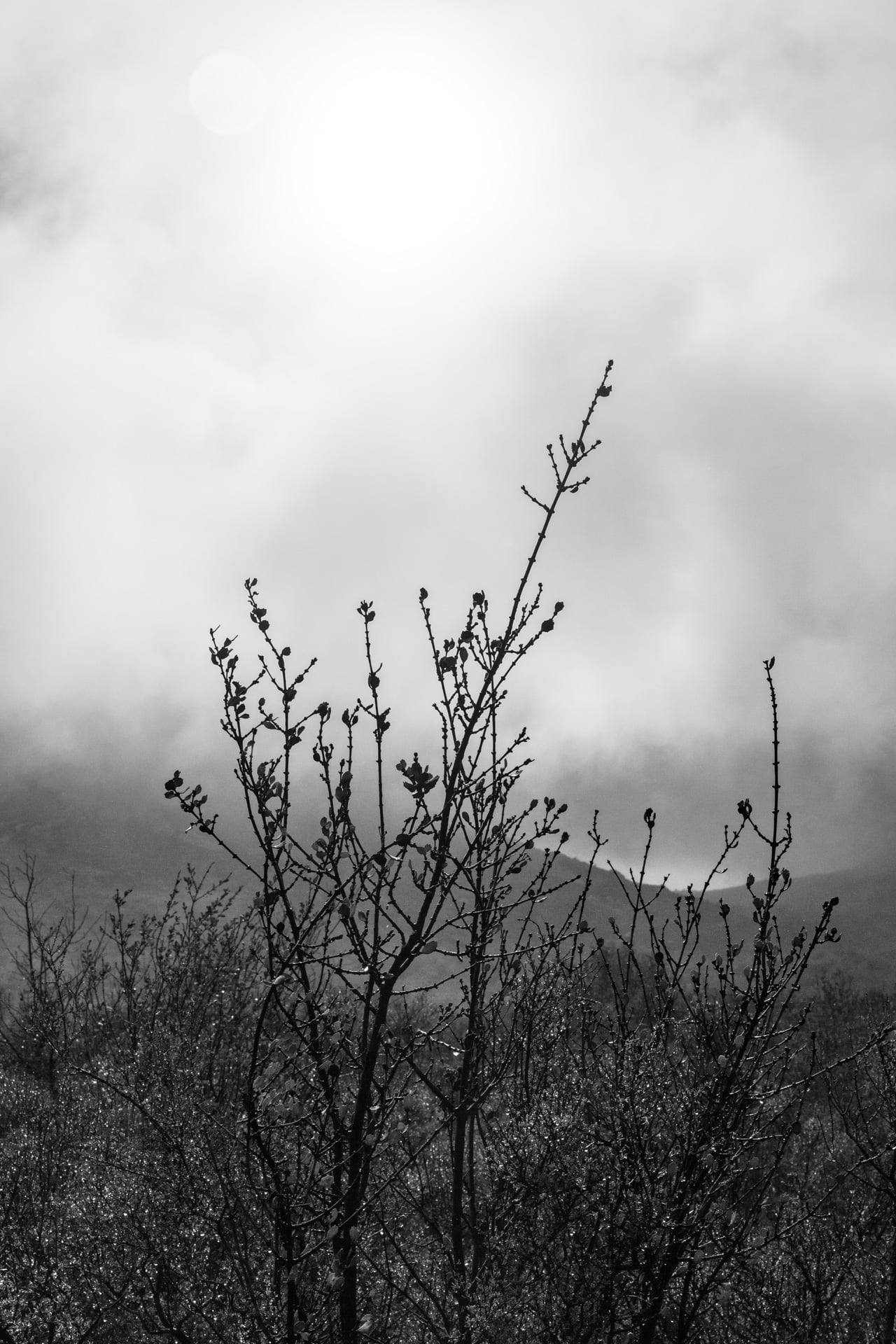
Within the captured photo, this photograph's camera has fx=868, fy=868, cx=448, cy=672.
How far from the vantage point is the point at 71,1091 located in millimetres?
14227

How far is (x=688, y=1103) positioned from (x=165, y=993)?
15.8 m

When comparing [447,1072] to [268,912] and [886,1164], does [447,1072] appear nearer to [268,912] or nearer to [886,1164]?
[268,912]

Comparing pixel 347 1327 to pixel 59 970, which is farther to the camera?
pixel 59 970

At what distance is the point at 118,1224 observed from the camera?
8.51 m

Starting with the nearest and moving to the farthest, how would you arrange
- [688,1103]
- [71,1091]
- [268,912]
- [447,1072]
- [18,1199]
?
[268,912]
[688,1103]
[447,1072]
[18,1199]
[71,1091]

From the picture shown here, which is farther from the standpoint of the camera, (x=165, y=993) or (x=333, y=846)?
(x=165, y=993)

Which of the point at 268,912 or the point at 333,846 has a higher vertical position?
the point at 333,846

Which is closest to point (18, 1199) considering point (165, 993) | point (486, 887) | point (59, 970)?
point (59, 970)

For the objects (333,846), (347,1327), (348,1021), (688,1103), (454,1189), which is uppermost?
(333,846)

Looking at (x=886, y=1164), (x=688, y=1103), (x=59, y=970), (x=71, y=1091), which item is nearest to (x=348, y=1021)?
(x=688, y=1103)

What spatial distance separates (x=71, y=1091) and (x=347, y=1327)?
A: 12.8 metres

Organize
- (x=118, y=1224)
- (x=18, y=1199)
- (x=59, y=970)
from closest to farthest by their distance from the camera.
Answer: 1. (x=118, y=1224)
2. (x=18, y=1199)
3. (x=59, y=970)

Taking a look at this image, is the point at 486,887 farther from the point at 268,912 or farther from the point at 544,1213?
the point at 544,1213

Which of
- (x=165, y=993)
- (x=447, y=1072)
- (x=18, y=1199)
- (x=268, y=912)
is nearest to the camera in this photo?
(x=268, y=912)
